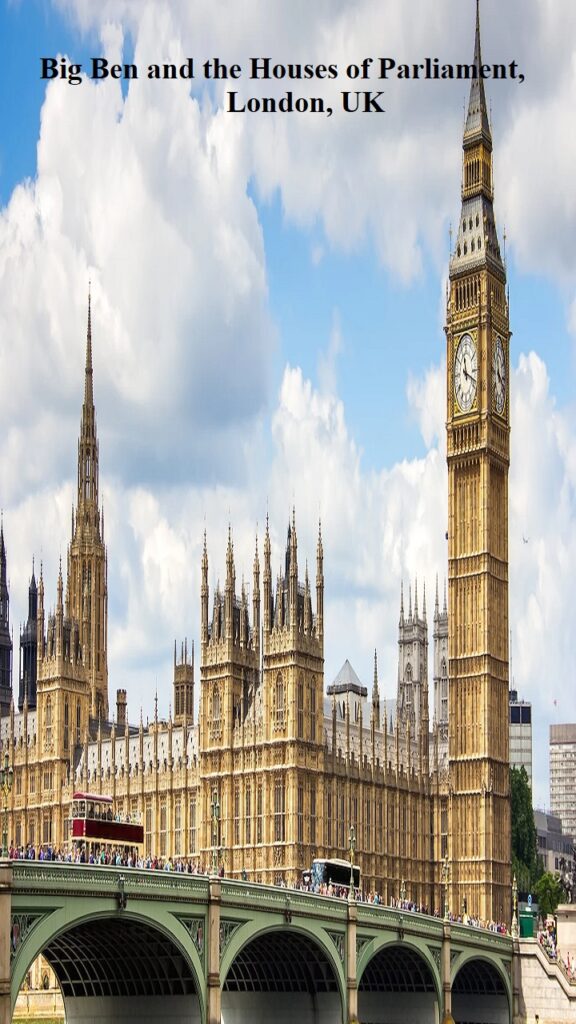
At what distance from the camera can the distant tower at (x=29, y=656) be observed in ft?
538

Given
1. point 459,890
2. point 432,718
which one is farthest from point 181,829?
point 432,718

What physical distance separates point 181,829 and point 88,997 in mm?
44404

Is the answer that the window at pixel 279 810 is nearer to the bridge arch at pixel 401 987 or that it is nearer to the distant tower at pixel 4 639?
the bridge arch at pixel 401 987

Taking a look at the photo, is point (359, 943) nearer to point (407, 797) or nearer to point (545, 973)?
point (545, 973)

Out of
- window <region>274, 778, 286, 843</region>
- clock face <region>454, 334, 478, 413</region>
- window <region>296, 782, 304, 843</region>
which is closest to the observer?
window <region>296, 782, 304, 843</region>

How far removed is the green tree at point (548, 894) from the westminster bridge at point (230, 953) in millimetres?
40300

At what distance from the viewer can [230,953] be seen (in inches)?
2721

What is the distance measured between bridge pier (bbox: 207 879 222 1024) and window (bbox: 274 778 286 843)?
150 feet

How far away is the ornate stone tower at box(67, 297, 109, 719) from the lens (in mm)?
149375

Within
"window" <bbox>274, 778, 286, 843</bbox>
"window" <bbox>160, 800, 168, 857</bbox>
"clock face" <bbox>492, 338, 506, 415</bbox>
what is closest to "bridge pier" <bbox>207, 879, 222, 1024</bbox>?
"window" <bbox>274, 778, 286, 843</bbox>

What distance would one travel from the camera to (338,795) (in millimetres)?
118562

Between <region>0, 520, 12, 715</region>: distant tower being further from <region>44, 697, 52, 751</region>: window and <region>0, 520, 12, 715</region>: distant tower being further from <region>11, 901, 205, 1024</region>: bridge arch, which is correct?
<region>11, 901, 205, 1024</region>: bridge arch

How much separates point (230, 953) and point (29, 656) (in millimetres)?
100302

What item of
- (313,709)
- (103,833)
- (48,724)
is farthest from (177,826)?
(103,833)
